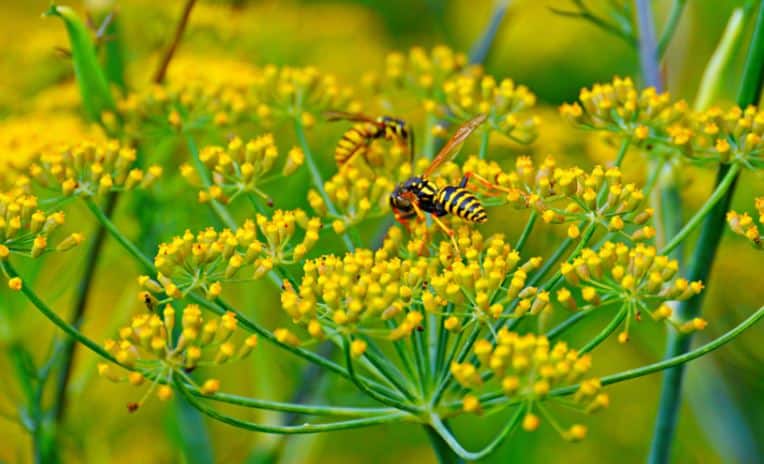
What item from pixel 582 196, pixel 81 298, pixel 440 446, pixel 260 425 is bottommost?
pixel 81 298

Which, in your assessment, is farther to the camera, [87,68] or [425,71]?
[425,71]

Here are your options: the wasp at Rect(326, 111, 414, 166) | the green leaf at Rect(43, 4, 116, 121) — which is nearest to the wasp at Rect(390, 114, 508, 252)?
the wasp at Rect(326, 111, 414, 166)

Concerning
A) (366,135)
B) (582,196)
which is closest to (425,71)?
(366,135)

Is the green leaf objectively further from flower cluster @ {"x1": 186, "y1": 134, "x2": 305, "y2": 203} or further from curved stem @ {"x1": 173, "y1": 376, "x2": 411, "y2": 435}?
curved stem @ {"x1": 173, "y1": 376, "x2": 411, "y2": 435}

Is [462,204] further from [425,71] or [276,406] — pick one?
[425,71]

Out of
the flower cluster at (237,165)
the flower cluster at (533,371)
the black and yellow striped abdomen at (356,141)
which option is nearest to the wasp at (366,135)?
the black and yellow striped abdomen at (356,141)

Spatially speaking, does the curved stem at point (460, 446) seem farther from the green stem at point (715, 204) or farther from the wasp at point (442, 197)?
the green stem at point (715, 204)
